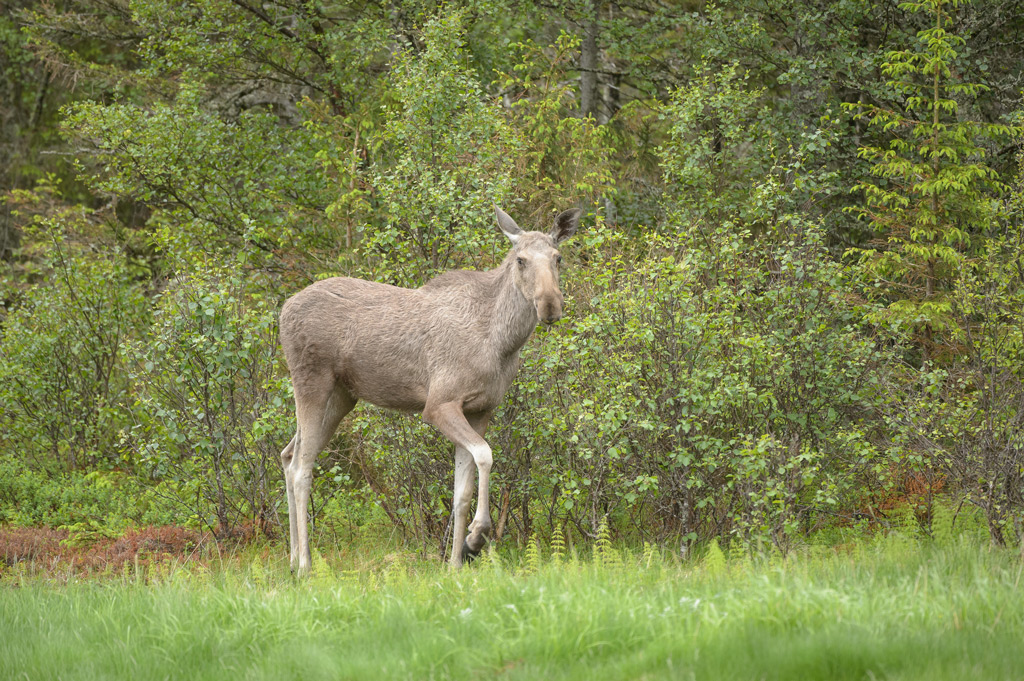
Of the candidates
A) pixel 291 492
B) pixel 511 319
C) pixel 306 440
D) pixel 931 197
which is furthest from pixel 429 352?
pixel 931 197

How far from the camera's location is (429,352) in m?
8.76

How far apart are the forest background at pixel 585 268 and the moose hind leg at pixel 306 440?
91 centimetres

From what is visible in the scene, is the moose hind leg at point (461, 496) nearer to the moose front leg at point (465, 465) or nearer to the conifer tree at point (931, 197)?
the moose front leg at point (465, 465)

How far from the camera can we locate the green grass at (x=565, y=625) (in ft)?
16.6

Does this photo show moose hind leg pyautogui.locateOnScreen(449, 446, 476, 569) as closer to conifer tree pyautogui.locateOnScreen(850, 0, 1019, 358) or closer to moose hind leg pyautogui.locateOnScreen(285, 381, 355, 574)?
moose hind leg pyautogui.locateOnScreen(285, 381, 355, 574)

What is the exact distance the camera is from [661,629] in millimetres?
5590

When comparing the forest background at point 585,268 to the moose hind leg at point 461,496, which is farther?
the forest background at point 585,268

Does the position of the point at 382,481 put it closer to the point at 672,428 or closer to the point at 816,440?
the point at 672,428

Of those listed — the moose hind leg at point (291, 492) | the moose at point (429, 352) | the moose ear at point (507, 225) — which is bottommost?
the moose hind leg at point (291, 492)

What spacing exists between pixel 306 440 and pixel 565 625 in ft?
13.6

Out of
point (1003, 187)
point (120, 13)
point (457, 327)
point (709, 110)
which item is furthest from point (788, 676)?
point (120, 13)

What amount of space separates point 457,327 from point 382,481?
3776 millimetres

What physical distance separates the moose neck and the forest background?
0.80m

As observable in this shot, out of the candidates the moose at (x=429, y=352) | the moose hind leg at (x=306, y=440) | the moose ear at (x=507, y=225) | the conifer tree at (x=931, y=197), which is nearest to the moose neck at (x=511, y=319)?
the moose at (x=429, y=352)
